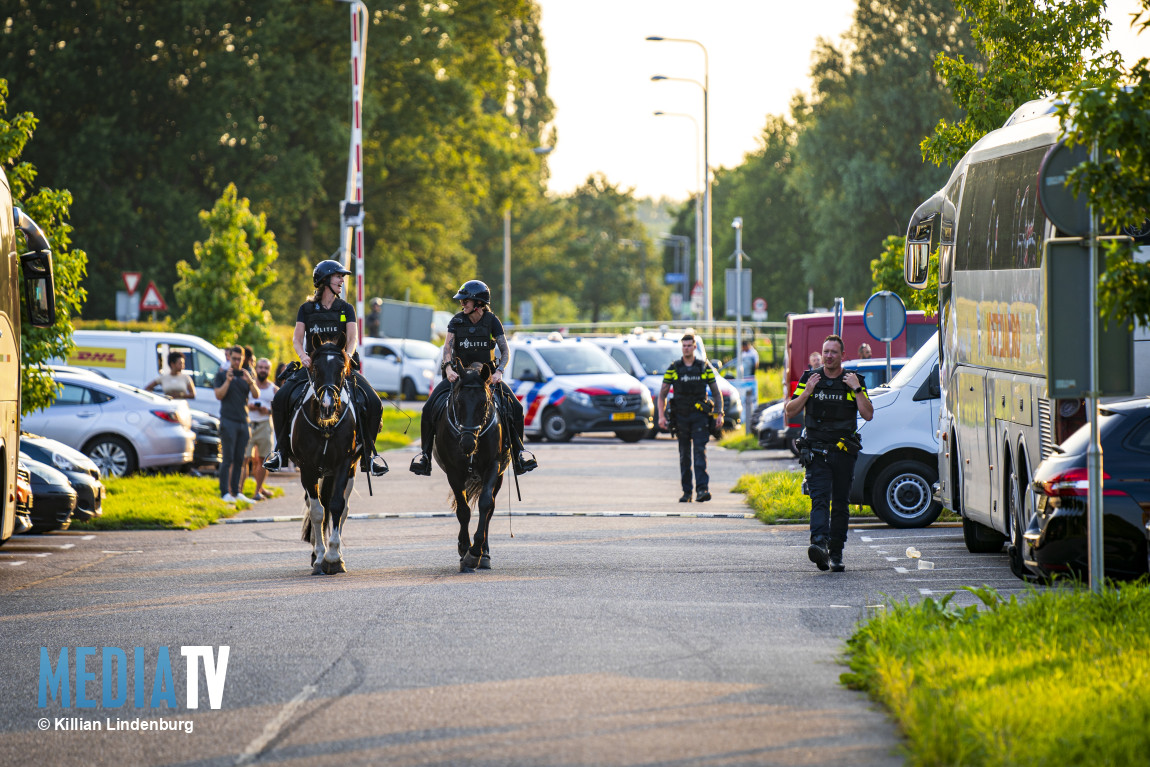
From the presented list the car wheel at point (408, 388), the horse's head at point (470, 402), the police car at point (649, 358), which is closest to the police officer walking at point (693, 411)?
the horse's head at point (470, 402)

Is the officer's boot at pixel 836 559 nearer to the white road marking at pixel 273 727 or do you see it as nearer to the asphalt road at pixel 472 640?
the asphalt road at pixel 472 640

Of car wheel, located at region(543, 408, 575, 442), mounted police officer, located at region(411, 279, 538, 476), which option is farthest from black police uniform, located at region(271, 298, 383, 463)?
car wheel, located at region(543, 408, 575, 442)

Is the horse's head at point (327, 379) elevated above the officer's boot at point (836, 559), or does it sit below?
above

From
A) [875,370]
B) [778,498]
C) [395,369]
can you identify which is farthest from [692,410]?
[395,369]

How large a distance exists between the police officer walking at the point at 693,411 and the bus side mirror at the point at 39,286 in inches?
327

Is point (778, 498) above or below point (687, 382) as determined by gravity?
below

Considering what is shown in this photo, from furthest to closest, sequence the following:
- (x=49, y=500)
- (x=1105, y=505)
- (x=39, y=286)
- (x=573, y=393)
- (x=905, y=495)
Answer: (x=573, y=393)
(x=905, y=495)
(x=49, y=500)
(x=39, y=286)
(x=1105, y=505)

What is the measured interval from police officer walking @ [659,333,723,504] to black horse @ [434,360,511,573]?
702cm

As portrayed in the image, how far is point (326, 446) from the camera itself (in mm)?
13000

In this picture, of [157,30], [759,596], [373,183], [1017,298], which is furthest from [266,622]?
[373,183]

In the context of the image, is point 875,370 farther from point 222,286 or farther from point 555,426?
point 222,286

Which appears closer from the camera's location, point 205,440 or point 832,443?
point 832,443

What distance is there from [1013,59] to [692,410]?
552 centimetres

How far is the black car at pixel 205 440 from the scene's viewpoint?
2428 cm
